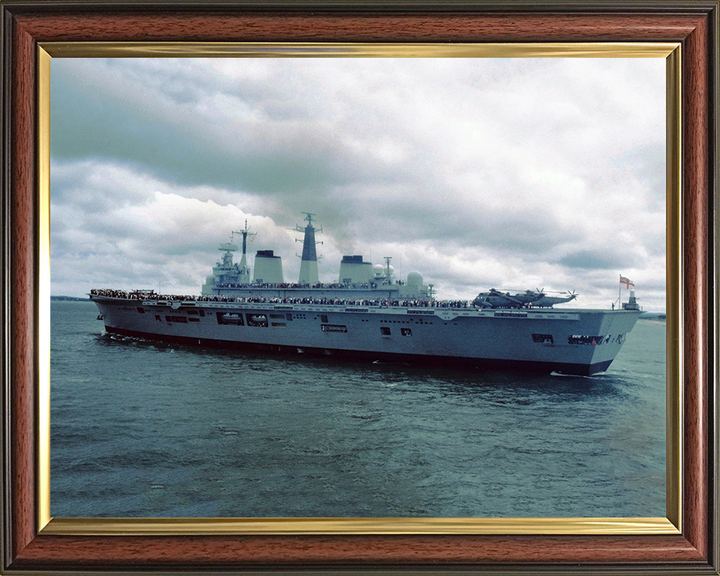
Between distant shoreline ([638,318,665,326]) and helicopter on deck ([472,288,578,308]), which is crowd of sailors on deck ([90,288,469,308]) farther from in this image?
distant shoreline ([638,318,665,326])

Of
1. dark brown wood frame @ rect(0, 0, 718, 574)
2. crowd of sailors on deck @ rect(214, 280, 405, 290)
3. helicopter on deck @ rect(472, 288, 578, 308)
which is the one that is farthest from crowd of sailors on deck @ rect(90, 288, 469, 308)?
dark brown wood frame @ rect(0, 0, 718, 574)

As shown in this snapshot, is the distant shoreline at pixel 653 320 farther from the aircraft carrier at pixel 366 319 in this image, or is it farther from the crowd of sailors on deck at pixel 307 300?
the crowd of sailors on deck at pixel 307 300

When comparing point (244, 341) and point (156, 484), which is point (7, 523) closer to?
point (156, 484)

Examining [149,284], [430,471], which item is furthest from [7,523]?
[430,471]

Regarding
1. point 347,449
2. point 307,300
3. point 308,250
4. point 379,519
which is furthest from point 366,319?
point 379,519

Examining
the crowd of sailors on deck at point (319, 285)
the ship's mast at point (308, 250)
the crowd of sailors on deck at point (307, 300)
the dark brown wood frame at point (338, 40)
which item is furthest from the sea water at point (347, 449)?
the crowd of sailors on deck at point (319, 285)

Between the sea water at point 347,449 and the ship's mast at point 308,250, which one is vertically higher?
the ship's mast at point 308,250
